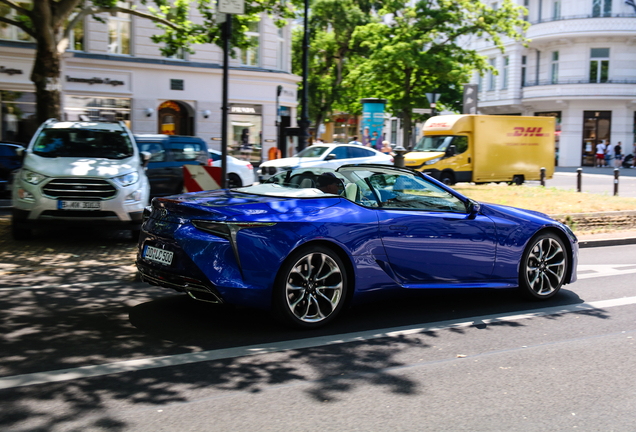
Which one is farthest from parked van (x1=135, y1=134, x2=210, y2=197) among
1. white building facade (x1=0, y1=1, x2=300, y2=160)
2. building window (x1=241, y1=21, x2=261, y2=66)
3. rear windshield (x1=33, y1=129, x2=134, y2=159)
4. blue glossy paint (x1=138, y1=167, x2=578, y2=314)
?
building window (x1=241, y1=21, x2=261, y2=66)

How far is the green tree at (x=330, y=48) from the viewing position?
41875 mm

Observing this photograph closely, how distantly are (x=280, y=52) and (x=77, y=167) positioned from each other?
24281 millimetres

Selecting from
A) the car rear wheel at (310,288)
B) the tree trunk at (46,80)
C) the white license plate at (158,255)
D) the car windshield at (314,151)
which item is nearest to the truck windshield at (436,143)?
the car windshield at (314,151)

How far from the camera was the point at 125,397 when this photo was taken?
3.84 meters

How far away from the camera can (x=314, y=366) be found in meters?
4.51

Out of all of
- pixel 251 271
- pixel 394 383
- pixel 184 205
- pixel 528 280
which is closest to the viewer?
pixel 394 383

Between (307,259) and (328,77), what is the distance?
136 ft

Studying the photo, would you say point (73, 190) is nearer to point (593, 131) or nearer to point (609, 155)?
point (609, 155)

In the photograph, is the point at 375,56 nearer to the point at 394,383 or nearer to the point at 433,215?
the point at 433,215

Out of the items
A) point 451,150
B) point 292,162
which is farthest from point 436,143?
point 292,162

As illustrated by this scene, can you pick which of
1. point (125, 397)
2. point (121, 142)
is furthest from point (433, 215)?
point (121, 142)

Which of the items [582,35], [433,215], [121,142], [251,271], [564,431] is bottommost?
[564,431]

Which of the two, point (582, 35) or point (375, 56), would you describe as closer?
point (375, 56)

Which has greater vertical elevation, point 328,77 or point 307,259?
point 328,77
